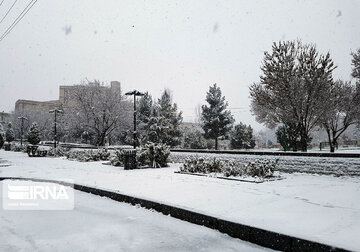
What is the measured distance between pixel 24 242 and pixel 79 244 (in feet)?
2.70

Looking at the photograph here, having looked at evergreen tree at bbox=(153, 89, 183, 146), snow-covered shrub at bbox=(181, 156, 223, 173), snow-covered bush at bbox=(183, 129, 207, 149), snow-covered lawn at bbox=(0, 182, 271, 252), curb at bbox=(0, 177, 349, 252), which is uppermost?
evergreen tree at bbox=(153, 89, 183, 146)

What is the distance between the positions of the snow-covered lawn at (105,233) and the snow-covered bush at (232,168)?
5.72m

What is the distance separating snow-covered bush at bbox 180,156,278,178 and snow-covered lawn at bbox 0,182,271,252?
18.8 ft

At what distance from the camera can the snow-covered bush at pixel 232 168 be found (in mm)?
10695

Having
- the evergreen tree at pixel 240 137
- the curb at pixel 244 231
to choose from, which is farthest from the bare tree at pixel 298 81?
the evergreen tree at pixel 240 137

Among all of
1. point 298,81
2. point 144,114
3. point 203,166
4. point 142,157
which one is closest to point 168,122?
point 144,114

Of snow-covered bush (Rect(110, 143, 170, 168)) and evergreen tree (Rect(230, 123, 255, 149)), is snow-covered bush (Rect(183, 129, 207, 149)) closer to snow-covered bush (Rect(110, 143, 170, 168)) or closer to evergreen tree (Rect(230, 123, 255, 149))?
evergreen tree (Rect(230, 123, 255, 149))

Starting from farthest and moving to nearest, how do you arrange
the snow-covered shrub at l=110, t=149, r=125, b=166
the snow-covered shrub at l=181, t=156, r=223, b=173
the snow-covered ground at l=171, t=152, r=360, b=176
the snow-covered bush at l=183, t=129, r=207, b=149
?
the snow-covered bush at l=183, t=129, r=207, b=149, the snow-covered shrub at l=110, t=149, r=125, b=166, the snow-covered shrub at l=181, t=156, r=223, b=173, the snow-covered ground at l=171, t=152, r=360, b=176

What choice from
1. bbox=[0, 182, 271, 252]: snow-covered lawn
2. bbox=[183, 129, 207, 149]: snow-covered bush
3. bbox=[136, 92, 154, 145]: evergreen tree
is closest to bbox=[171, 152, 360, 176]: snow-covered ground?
bbox=[0, 182, 271, 252]: snow-covered lawn

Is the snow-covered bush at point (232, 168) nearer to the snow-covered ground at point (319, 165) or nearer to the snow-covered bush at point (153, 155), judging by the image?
the snow-covered ground at point (319, 165)

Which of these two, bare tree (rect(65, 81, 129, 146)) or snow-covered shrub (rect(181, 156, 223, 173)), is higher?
bare tree (rect(65, 81, 129, 146))

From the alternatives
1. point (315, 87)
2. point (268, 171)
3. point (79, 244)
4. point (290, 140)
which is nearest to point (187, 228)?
point (79, 244)

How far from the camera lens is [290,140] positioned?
2636cm

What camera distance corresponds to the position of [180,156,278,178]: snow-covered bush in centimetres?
1070
